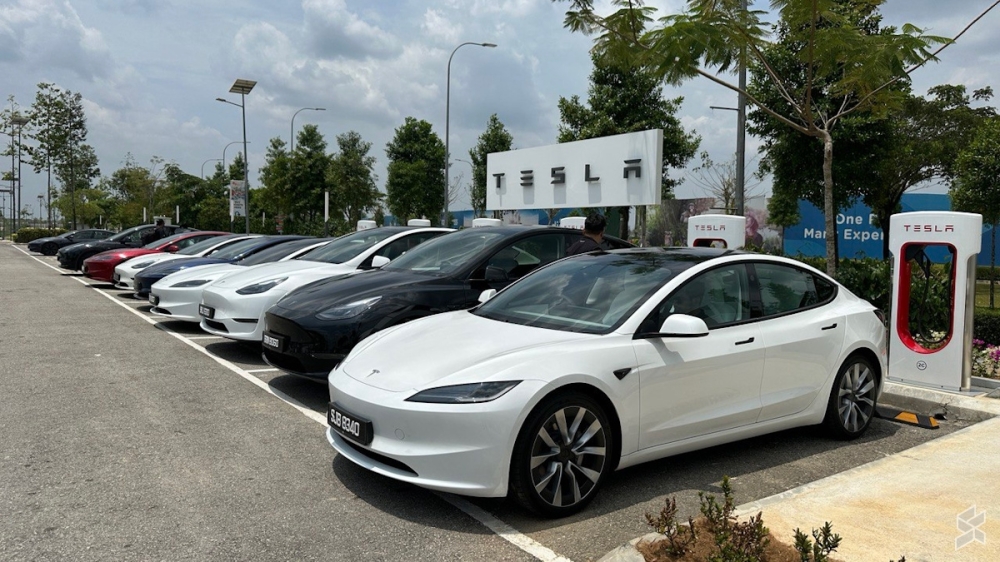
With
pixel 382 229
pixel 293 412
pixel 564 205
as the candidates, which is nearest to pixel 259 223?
pixel 564 205

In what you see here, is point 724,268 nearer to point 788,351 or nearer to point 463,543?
point 788,351

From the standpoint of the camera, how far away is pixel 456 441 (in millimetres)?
3623

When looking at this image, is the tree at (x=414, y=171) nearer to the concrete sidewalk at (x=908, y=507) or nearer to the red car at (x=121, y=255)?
the red car at (x=121, y=255)

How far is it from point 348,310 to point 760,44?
22.4 feet

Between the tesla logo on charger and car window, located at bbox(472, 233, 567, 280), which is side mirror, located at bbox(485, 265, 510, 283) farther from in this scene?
the tesla logo on charger

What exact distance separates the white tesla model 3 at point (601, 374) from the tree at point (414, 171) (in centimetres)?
3733

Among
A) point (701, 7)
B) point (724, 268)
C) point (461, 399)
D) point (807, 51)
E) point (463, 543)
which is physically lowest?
point (463, 543)

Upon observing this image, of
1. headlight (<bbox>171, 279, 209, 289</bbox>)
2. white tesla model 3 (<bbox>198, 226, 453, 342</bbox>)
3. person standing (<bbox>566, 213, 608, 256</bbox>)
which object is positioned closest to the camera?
person standing (<bbox>566, 213, 608, 256</bbox>)

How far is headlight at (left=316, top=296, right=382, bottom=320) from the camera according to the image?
607cm

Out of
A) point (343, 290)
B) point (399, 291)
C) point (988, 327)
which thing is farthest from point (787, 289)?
point (988, 327)

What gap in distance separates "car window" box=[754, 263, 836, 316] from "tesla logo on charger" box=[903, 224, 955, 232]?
1968 millimetres

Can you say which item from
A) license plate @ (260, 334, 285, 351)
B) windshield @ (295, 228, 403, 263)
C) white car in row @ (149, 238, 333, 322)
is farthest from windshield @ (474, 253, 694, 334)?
white car in row @ (149, 238, 333, 322)

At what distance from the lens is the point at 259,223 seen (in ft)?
173

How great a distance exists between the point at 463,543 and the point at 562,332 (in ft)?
4.43
